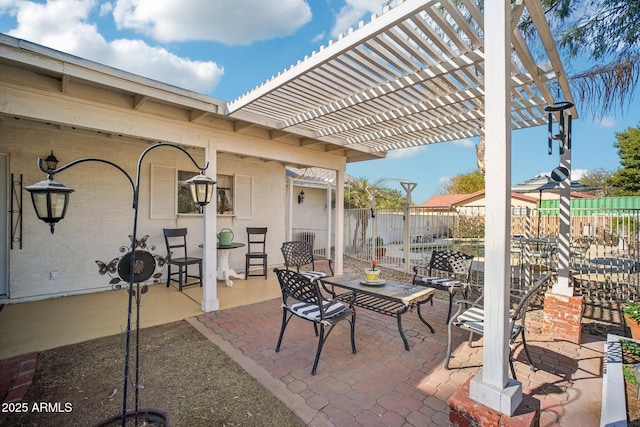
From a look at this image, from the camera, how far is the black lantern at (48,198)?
1801 millimetres

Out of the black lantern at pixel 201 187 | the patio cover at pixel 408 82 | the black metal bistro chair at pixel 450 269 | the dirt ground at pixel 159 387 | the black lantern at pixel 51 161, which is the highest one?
the patio cover at pixel 408 82

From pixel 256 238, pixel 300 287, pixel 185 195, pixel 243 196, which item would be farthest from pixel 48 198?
pixel 256 238

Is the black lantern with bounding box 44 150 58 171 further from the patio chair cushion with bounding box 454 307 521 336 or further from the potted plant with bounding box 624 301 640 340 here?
the potted plant with bounding box 624 301 640 340

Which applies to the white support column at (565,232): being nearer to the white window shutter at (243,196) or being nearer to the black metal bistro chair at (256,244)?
the black metal bistro chair at (256,244)

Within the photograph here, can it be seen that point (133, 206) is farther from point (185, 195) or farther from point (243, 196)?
point (243, 196)

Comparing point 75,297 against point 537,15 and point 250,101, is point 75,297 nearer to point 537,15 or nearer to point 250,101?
point 250,101

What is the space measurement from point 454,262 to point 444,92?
2576 millimetres

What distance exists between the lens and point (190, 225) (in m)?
6.41

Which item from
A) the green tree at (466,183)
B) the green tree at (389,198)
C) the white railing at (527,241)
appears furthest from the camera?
the green tree at (466,183)

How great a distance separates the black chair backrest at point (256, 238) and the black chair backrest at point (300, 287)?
3.72 m

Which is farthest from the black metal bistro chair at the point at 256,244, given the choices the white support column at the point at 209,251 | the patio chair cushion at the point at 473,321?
the patio chair cushion at the point at 473,321

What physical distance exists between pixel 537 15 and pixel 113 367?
4734 mm

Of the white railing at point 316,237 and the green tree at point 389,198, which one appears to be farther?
the green tree at point 389,198

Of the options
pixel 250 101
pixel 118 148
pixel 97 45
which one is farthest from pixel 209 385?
pixel 97 45
